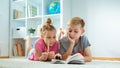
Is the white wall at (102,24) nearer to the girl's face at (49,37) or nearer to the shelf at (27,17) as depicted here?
the shelf at (27,17)

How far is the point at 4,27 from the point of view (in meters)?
3.81

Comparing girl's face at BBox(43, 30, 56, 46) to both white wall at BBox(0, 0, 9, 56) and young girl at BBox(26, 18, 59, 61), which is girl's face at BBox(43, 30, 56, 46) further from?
white wall at BBox(0, 0, 9, 56)

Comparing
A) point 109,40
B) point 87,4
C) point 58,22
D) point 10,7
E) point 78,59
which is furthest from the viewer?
point 10,7

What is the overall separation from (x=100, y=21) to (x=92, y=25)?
14cm

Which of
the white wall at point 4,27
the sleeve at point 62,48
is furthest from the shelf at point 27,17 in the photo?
the sleeve at point 62,48

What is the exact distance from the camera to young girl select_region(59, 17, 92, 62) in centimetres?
146

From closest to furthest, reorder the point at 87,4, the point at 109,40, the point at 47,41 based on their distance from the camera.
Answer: the point at 47,41, the point at 109,40, the point at 87,4

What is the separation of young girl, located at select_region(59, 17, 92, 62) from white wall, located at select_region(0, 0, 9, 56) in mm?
2434

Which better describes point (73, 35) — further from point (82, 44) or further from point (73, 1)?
point (73, 1)

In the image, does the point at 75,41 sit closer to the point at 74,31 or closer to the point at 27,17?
the point at 74,31

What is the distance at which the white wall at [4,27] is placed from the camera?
149 inches

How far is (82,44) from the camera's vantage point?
155cm

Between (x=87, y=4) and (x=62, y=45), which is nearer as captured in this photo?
(x=62, y=45)

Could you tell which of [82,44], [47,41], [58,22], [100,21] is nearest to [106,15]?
[100,21]
